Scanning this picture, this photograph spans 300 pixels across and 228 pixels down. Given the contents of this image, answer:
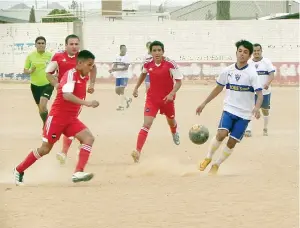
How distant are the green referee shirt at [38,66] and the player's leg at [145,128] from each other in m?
3.05

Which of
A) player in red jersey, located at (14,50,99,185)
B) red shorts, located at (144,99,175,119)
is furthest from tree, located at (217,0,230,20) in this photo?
player in red jersey, located at (14,50,99,185)

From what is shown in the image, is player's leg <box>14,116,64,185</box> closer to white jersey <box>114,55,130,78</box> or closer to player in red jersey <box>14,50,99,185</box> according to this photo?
player in red jersey <box>14,50,99,185</box>

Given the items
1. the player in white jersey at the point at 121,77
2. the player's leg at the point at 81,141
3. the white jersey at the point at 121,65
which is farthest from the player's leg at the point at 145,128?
the white jersey at the point at 121,65

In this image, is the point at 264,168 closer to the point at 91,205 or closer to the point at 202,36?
the point at 91,205

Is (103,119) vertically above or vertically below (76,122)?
below

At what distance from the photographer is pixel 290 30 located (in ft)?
109

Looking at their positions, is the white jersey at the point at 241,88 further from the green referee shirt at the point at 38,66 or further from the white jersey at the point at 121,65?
the white jersey at the point at 121,65

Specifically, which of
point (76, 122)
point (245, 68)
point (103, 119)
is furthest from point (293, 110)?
point (76, 122)

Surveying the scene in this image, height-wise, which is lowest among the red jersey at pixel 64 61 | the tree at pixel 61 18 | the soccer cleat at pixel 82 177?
the soccer cleat at pixel 82 177

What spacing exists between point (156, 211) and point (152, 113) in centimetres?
430

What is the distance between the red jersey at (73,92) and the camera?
8.39 m

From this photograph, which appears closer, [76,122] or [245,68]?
[76,122]

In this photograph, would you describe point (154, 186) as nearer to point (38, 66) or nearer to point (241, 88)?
point (241, 88)

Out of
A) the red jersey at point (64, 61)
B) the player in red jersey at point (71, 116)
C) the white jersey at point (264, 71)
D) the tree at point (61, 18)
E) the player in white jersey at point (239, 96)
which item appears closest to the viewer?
the player in red jersey at point (71, 116)
